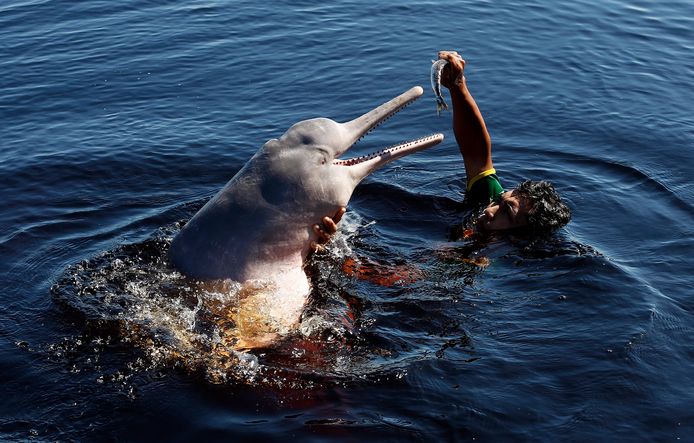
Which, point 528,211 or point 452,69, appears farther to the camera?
point 452,69

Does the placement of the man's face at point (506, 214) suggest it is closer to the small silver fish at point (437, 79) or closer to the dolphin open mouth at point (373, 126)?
the small silver fish at point (437, 79)

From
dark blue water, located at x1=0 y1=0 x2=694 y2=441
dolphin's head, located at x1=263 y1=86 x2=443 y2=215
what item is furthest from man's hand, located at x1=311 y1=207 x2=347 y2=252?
dark blue water, located at x1=0 y1=0 x2=694 y2=441

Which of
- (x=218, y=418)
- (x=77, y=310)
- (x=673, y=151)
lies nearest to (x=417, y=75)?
(x=673, y=151)

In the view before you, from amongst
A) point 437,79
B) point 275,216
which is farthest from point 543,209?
point 275,216

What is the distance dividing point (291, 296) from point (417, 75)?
7774mm

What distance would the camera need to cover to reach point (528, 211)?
32.2ft

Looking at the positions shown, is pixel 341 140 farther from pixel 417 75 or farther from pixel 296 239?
pixel 417 75

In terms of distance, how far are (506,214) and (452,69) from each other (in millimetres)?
1730

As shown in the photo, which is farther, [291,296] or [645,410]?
[291,296]

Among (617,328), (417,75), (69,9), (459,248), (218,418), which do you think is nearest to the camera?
(218,418)

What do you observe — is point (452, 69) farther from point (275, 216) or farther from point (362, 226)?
point (275, 216)

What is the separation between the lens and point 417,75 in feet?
49.7

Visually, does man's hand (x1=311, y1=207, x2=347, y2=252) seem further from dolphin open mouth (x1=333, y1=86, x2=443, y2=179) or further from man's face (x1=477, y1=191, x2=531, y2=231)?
man's face (x1=477, y1=191, x2=531, y2=231)

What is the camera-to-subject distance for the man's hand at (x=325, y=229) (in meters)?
8.28
